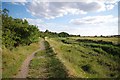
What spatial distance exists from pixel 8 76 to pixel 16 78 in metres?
0.95

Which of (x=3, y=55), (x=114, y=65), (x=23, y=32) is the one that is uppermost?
(x=23, y=32)

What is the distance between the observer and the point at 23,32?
4597cm

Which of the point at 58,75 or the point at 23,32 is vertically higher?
the point at 23,32

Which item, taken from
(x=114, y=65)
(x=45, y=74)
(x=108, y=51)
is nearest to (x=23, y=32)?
(x=108, y=51)

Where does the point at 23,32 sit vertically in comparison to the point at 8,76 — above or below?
above

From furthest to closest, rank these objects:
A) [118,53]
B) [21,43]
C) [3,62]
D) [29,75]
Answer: [21,43] → [118,53] → [3,62] → [29,75]

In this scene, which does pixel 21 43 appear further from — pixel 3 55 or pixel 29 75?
pixel 29 75

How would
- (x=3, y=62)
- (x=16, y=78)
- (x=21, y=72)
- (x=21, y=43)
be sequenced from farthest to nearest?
(x=21, y=43)
(x=3, y=62)
(x=21, y=72)
(x=16, y=78)

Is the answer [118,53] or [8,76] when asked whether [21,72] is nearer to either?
[8,76]

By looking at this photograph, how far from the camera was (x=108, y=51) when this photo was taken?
45.0m

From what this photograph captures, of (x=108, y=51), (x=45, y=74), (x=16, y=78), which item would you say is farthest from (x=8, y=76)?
(x=108, y=51)

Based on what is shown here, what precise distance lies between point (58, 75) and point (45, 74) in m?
1.65

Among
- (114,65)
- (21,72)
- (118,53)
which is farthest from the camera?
(118,53)

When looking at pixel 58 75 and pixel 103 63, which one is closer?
pixel 58 75
